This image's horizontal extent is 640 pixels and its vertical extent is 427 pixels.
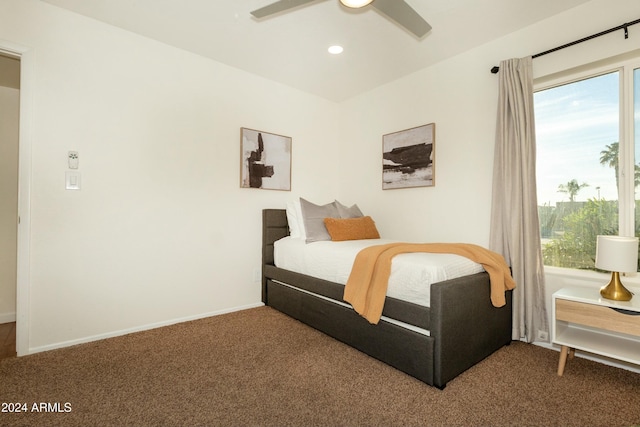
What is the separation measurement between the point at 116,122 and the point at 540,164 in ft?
11.7

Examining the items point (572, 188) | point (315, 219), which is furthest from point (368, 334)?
point (572, 188)

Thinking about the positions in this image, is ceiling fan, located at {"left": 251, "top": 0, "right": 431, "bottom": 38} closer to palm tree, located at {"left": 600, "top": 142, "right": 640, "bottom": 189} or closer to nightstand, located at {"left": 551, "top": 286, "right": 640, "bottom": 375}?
palm tree, located at {"left": 600, "top": 142, "right": 640, "bottom": 189}

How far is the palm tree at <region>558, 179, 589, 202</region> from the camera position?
2.45m

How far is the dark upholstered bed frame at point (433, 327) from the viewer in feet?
5.93

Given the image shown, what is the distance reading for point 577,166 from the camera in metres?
2.47

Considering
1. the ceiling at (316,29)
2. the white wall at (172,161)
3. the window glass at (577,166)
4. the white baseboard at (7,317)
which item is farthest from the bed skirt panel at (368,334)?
the white baseboard at (7,317)

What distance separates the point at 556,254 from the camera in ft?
8.34

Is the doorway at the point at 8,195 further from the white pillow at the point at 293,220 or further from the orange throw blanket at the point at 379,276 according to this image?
the orange throw blanket at the point at 379,276

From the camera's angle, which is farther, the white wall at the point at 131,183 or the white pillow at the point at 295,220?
the white pillow at the point at 295,220

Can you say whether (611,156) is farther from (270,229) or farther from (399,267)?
(270,229)

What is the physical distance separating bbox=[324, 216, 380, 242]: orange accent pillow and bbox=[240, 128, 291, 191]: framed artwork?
0.86 m

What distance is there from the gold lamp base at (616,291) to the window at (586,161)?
1.56ft

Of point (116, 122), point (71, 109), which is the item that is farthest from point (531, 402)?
point (71, 109)

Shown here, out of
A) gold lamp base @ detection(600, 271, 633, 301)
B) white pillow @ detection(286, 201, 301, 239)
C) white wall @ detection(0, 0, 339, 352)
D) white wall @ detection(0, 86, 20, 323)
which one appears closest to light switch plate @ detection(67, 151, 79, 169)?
white wall @ detection(0, 0, 339, 352)
